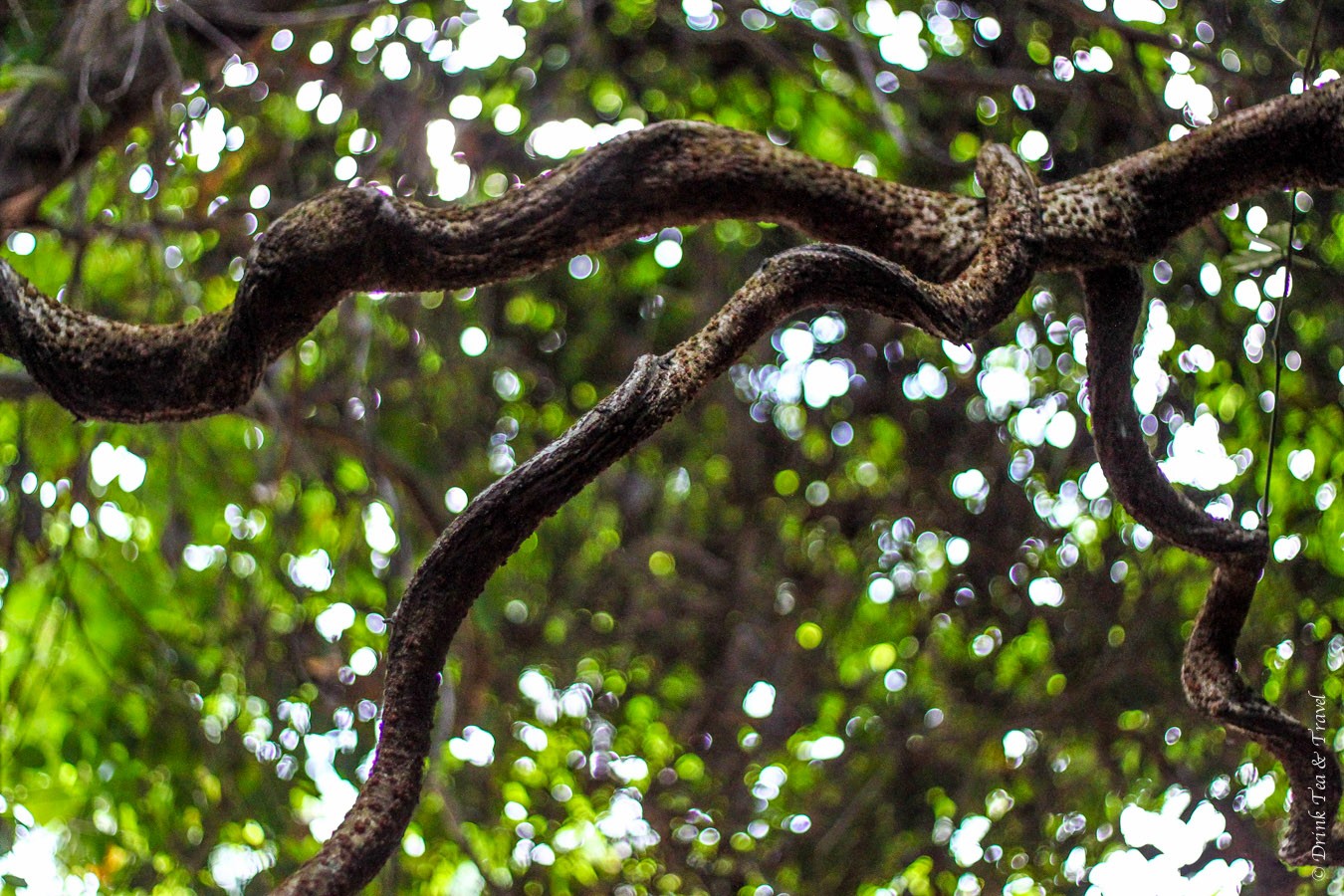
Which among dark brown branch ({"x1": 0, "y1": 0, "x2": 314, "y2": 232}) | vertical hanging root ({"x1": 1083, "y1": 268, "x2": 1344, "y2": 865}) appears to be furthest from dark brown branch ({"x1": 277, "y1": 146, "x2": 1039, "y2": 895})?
dark brown branch ({"x1": 0, "y1": 0, "x2": 314, "y2": 232})

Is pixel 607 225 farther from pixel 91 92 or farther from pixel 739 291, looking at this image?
pixel 91 92

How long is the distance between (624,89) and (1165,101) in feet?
3.38

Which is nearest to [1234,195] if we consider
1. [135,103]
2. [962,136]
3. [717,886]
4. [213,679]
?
[962,136]

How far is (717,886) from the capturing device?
7.89 ft

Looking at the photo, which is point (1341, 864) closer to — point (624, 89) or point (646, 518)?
point (646, 518)

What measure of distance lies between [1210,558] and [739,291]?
55cm

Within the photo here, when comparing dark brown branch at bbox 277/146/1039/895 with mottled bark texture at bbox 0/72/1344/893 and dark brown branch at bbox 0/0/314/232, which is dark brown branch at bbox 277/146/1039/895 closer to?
mottled bark texture at bbox 0/72/1344/893

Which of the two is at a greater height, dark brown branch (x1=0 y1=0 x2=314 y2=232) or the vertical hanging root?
dark brown branch (x1=0 y1=0 x2=314 y2=232)

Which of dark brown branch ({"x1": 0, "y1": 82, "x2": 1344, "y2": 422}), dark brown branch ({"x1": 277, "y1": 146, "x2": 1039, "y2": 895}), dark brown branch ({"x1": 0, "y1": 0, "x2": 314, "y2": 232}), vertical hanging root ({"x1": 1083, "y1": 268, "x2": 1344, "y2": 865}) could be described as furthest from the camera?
dark brown branch ({"x1": 0, "y1": 0, "x2": 314, "y2": 232})

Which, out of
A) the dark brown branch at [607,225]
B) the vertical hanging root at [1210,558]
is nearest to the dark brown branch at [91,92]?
the dark brown branch at [607,225]

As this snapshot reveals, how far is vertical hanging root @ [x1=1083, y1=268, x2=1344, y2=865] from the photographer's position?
3.67ft

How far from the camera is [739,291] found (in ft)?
2.96

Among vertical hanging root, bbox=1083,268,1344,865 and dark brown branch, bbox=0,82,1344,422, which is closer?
dark brown branch, bbox=0,82,1344,422

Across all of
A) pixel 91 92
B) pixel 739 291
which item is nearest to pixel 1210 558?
pixel 739 291
